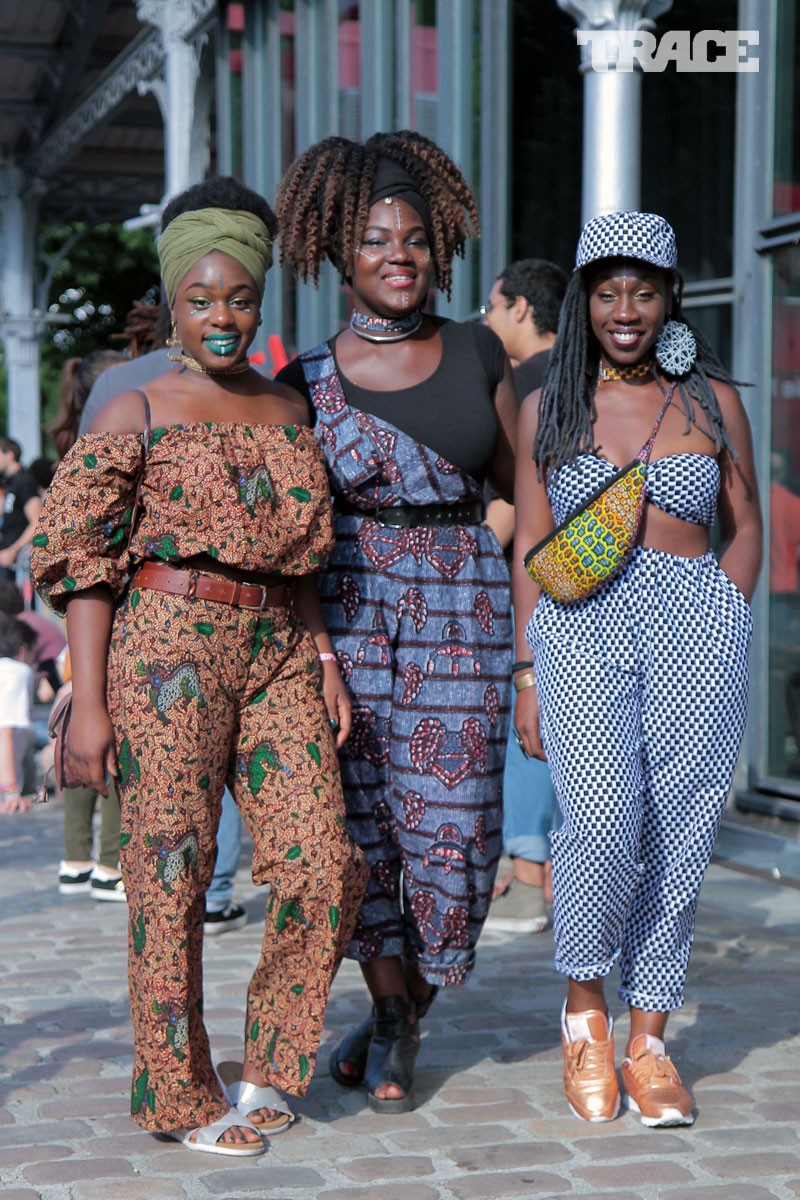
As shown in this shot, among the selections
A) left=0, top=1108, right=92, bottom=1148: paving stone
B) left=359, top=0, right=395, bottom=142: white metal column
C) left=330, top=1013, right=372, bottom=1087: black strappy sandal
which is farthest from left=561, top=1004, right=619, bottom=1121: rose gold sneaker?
left=359, top=0, right=395, bottom=142: white metal column

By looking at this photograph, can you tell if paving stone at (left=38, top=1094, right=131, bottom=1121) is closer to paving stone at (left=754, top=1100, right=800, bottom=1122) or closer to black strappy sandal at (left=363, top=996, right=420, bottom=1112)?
black strappy sandal at (left=363, top=996, right=420, bottom=1112)

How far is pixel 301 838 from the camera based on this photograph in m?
3.48

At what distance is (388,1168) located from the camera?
11.3 ft

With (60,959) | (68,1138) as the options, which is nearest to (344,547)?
(68,1138)

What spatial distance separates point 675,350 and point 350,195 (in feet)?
2.76

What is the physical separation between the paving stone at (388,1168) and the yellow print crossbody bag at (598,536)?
48.4 inches

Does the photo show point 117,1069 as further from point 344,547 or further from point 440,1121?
point 344,547

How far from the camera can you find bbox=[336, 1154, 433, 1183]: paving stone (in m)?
3.40

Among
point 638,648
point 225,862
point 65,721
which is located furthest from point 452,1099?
point 225,862

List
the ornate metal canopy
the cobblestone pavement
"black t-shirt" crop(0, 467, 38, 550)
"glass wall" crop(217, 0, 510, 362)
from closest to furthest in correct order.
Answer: the cobblestone pavement, "glass wall" crop(217, 0, 510, 362), "black t-shirt" crop(0, 467, 38, 550), the ornate metal canopy

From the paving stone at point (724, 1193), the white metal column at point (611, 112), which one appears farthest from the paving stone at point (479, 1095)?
the white metal column at point (611, 112)

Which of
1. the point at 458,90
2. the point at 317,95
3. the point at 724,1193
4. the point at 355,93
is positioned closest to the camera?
the point at 724,1193

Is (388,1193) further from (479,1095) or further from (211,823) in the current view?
(211,823)

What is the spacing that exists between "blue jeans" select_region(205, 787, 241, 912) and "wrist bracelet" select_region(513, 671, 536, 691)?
1.96 metres
